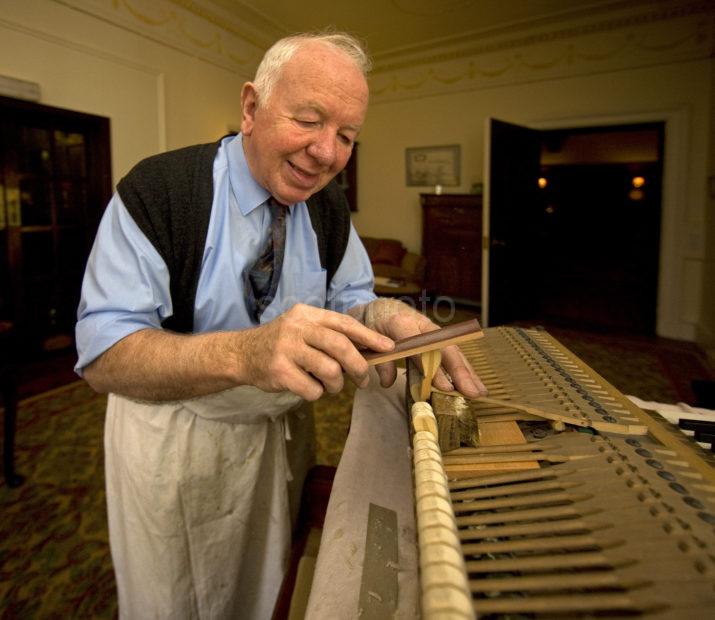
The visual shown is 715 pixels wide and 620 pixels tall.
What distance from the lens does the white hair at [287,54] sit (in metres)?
1.11

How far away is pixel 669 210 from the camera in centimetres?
574

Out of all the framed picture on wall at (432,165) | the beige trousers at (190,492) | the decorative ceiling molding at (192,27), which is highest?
the decorative ceiling molding at (192,27)

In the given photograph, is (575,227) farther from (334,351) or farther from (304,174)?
(334,351)

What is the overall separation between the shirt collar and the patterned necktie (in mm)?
50

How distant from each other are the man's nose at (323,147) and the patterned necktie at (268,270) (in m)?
0.21

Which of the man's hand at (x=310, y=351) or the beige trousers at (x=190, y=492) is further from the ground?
the man's hand at (x=310, y=351)

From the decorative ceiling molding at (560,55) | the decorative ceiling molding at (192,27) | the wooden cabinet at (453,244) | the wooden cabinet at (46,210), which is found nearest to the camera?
the wooden cabinet at (46,210)

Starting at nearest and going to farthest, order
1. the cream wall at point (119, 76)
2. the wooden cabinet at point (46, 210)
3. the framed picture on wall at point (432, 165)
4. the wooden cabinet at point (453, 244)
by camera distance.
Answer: the cream wall at point (119, 76) < the wooden cabinet at point (46, 210) < the wooden cabinet at point (453, 244) < the framed picture on wall at point (432, 165)

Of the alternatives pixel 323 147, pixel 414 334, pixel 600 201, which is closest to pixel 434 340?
pixel 414 334

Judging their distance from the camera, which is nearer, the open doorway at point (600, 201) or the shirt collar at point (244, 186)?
the shirt collar at point (244, 186)

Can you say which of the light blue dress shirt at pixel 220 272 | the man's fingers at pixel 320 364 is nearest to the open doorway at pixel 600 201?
the light blue dress shirt at pixel 220 272

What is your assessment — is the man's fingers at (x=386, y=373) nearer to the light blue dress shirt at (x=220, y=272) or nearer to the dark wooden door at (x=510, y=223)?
the light blue dress shirt at (x=220, y=272)

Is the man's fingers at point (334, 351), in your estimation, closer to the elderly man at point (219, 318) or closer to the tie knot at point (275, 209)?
the elderly man at point (219, 318)

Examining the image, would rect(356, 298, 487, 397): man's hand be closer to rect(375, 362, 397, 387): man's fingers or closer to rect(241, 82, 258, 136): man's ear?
rect(375, 362, 397, 387): man's fingers
